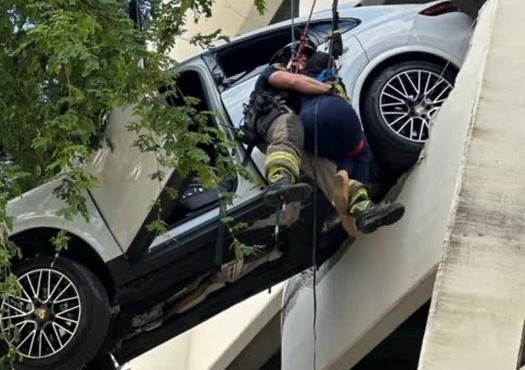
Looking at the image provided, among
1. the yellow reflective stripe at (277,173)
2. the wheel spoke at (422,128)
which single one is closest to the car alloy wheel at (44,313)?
the yellow reflective stripe at (277,173)

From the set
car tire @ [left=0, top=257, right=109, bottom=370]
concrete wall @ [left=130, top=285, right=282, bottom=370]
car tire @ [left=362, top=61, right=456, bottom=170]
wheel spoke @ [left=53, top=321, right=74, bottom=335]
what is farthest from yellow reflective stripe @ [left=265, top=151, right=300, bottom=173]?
concrete wall @ [left=130, top=285, right=282, bottom=370]

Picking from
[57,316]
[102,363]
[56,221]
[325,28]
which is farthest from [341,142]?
[102,363]

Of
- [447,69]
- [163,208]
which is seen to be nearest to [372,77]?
[447,69]

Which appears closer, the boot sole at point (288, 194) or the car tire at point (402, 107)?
the boot sole at point (288, 194)

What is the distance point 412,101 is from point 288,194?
1.39m

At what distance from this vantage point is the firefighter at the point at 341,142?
7531 mm

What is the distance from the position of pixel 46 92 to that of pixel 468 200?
2.95 metres

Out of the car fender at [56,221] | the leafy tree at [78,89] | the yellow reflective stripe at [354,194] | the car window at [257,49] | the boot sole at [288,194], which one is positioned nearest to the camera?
the leafy tree at [78,89]

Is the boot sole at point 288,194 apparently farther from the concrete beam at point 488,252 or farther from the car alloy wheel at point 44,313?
the concrete beam at point 488,252

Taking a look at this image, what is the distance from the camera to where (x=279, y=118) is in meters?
7.71

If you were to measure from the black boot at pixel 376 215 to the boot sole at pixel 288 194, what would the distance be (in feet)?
1.32

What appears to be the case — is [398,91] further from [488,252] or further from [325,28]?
[488,252]

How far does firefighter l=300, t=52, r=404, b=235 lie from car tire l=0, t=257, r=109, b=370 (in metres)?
1.63

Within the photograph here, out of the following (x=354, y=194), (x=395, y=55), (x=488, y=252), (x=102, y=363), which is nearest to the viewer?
(x=488, y=252)
